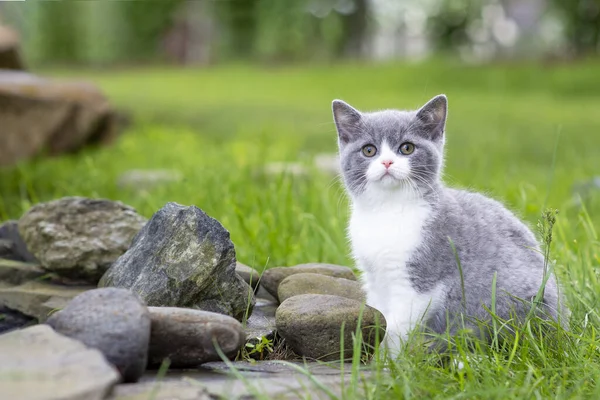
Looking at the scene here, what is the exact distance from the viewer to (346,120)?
290 centimetres

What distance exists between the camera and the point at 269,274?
122 inches

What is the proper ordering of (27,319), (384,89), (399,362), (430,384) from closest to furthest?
(430,384) → (399,362) → (27,319) → (384,89)

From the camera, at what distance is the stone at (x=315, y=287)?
2.85 metres

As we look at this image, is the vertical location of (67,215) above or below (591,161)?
above

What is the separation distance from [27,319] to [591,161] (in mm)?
6308

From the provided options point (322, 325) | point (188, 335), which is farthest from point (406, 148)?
point (188, 335)

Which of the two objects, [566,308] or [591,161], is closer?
[566,308]

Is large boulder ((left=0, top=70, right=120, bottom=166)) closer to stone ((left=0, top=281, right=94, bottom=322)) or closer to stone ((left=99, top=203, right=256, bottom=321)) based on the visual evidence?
stone ((left=0, top=281, right=94, bottom=322))

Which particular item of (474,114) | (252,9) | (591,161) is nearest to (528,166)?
(591,161)

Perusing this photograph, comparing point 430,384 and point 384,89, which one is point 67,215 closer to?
point 430,384

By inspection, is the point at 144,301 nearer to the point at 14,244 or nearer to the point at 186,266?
the point at 186,266

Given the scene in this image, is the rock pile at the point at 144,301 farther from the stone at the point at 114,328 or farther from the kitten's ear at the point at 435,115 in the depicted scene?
the kitten's ear at the point at 435,115

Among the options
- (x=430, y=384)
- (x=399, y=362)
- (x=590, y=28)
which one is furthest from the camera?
(x=590, y=28)

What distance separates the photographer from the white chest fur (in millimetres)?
2578
